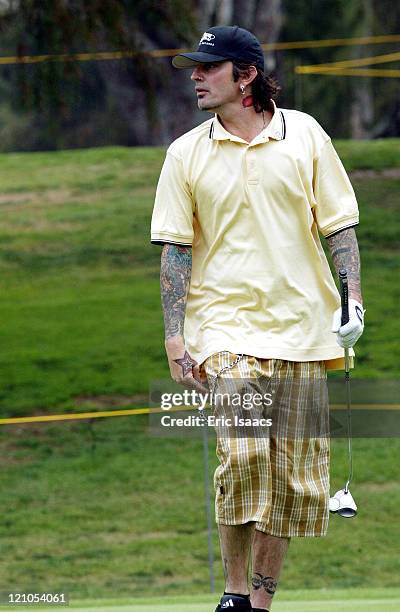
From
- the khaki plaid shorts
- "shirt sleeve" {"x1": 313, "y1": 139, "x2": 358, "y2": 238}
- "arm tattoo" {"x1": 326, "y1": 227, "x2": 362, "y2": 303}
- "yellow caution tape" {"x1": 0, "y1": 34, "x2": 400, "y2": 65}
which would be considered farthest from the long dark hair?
"yellow caution tape" {"x1": 0, "y1": 34, "x2": 400, "y2": 65}

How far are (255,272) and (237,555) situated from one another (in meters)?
0.93

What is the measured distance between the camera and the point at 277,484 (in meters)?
4.74

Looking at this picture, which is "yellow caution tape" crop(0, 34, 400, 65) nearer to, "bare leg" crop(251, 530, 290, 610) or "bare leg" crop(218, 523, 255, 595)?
"bare leg" crop(251, 530, 290, 610)

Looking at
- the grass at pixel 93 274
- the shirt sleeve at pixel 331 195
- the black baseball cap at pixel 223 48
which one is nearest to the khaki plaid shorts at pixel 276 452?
the shirt sleeve at pixel 331 195

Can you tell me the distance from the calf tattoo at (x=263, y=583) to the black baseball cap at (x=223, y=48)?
1734 millimetres

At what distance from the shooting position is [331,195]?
189 inches

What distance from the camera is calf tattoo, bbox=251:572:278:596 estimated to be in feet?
15.5

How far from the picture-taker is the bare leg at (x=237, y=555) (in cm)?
459

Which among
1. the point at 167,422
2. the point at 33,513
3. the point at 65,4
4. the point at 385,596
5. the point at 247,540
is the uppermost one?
the point at 65,4

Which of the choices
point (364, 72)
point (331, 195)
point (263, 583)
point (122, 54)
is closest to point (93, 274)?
point (122, 54)

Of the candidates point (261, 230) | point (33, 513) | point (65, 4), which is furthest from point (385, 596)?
point (65, 4)

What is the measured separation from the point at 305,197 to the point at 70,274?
908 cm

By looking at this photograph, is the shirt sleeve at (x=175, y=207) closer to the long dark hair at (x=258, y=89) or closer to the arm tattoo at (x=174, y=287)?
the arm tattoo at (x=174, y=287)

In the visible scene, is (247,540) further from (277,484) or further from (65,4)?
(65,4)
